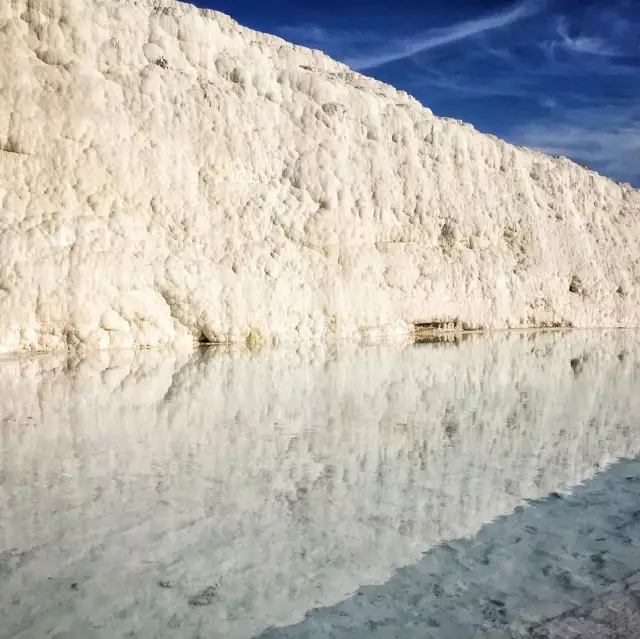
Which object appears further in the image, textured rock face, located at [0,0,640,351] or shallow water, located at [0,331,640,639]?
textured rock face, located at [0,0,640,351]

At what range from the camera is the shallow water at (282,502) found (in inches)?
116

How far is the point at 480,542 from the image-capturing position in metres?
3.72

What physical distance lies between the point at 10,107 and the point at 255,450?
12.8 meters

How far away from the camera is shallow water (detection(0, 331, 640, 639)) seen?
2939mm

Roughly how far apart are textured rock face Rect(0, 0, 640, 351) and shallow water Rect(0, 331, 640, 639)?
6.06 meters

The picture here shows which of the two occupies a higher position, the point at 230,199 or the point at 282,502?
the point at 230,199

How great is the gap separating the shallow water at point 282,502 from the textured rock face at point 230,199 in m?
6.06

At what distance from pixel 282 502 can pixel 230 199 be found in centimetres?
1527

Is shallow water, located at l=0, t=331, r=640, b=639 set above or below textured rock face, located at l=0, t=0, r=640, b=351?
below

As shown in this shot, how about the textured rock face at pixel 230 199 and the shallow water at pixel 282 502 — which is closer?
the shallow water at pixel 282 502

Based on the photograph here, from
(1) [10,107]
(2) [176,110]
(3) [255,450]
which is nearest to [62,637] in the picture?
(3) [255,450]

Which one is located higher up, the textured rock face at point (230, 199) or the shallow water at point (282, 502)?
the textured rock face at point (230, 199)

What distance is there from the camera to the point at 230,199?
1867cm

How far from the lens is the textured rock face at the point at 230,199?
14797 mm
